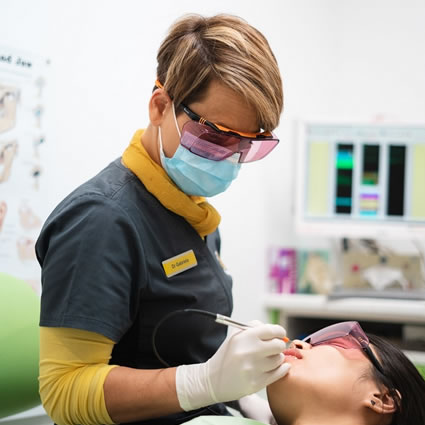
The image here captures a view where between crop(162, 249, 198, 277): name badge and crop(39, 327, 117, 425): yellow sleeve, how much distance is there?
0.67 ft

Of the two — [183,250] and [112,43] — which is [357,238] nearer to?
[112,43]

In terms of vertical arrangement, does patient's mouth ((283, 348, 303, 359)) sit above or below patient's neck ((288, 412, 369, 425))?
above

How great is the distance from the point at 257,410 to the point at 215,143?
0.70 meters

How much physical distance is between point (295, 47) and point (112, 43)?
127cm

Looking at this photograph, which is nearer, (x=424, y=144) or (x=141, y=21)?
(x=141, y=21)

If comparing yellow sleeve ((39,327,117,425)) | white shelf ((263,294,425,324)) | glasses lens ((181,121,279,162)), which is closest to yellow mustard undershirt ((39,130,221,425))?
yellow sleeve ((39,327,117,425))

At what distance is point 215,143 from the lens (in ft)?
4.09

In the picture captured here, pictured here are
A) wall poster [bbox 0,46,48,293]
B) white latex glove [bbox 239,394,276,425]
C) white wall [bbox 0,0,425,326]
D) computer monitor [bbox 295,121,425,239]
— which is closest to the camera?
white latex glove [bbox 239,394,276,425]

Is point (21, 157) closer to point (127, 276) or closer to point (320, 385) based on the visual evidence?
point (127, 276)

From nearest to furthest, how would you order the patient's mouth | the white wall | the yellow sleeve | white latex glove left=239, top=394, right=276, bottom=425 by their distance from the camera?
the yellow sleeve → the patient's mouth → white latex glove left=239, top=394, right=276, bottom=425 → the white wall

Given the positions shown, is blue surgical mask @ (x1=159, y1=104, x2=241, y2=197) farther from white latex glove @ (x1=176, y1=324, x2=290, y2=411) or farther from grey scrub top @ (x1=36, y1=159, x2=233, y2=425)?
white latex glove @ (x1=176, y1=324, x2=290, y2=411)

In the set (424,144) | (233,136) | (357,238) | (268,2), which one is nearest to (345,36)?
(268,2)

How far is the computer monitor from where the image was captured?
8.87ft

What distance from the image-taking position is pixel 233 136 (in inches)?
48.0
